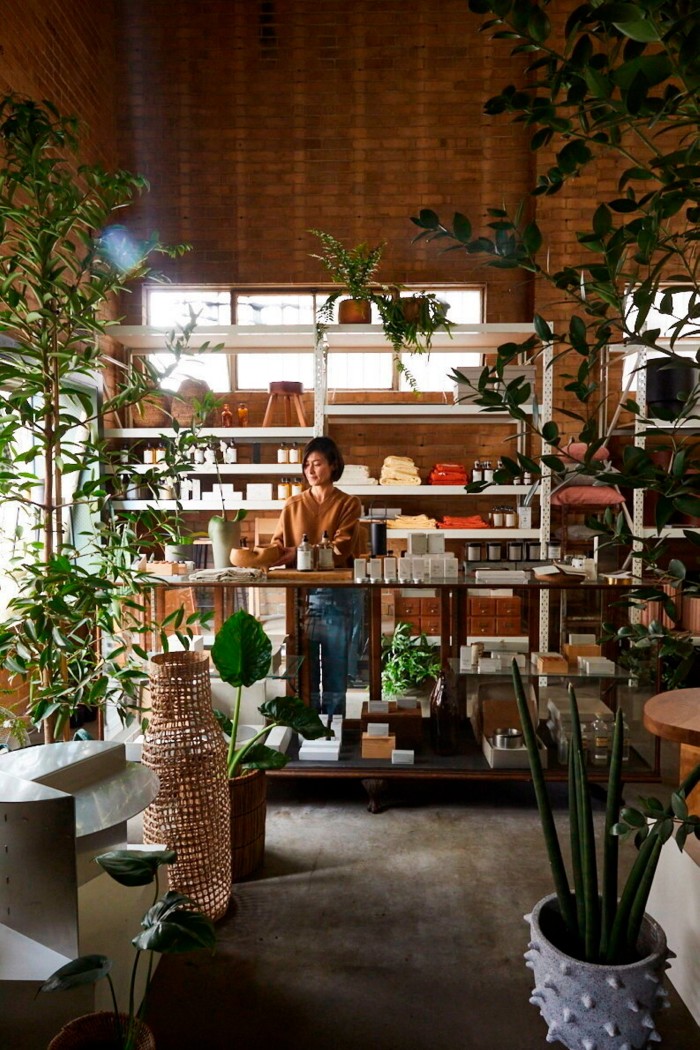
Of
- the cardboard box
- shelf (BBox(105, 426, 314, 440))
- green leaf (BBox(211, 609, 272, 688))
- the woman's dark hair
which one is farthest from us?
shelf (BBox(105, 426, 314, 440))

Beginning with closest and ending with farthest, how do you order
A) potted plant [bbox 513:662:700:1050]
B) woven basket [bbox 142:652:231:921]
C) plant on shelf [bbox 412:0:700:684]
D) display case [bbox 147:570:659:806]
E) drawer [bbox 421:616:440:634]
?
plant on shelf [bbox 412:0:700:684] → potted plant [bbox 513:662:700:1050] → woven basket [bbox 142:652:231:921] → display case [bbox 147:570:659:806] → drawer [bbox 421:616:440:634]

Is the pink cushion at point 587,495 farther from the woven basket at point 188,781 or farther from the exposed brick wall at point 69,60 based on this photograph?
the exposed brick wall at point 69,60

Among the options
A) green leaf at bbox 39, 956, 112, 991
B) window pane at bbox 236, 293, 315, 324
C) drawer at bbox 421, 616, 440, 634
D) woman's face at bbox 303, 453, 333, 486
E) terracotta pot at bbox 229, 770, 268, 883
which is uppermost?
window pane at bbox 236, 293, 315, 324

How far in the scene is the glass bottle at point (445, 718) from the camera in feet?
11.5

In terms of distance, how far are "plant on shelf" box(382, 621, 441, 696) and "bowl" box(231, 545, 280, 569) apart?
4.42ft

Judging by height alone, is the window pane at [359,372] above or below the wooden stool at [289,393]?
above

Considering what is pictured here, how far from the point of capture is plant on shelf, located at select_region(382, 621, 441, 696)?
4.73 metres

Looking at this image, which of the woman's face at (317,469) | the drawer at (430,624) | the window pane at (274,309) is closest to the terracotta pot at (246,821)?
the woman's face at (317,469)

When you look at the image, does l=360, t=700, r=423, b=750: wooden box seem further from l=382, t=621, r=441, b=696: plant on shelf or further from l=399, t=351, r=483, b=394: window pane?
l=399, t=351, r=483, b=394: window pane

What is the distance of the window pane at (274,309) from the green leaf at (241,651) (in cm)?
423

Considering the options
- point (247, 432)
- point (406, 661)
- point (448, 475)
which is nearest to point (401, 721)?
point (406, 661)

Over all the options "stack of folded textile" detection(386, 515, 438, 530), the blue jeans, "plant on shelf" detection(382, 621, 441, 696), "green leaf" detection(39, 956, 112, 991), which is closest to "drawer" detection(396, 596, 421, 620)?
"plant on shelf" detection(382, 621, 441, 696)

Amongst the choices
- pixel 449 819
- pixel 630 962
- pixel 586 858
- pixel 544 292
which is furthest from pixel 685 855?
pixel 544 292

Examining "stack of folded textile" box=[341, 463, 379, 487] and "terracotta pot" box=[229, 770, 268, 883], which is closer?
"terracotta pot" box=[229, 770, 268, 883]
